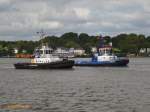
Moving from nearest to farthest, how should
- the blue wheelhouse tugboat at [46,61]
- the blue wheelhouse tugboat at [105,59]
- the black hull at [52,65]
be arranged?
the black hull at [52,65]
the blue wheelhouse tugboat at [46,61]
the blue wheelhouse tugboat at [105,59]

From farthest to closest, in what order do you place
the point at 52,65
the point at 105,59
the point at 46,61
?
the point at 105,59
the point at 46,61
the point at 52,65

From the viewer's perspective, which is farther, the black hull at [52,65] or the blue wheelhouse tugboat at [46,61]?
the blue wheelhouse tugboat at [46,61]

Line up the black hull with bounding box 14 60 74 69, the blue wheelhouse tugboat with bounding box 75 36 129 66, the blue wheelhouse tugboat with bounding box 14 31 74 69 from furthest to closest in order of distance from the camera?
the blue wheelhouse tugboat with bounding box 75 36 129 66, the blue wheelhouse tugboat with bounding box 14 31 74 69, the black hull with bounding box 14 60 74 69

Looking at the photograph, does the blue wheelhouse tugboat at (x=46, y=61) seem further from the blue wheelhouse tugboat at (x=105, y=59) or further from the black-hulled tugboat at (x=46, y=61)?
the blue wheelhouse tugboat at (x=105, y=59)

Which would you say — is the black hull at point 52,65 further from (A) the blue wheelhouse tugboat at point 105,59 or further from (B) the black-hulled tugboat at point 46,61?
(A) the blue wheelhouse tugboat at point 105,59

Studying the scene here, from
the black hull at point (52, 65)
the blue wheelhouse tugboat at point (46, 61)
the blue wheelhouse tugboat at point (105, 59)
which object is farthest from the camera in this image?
the blue wheelhouse tugboat at point (105, 59)

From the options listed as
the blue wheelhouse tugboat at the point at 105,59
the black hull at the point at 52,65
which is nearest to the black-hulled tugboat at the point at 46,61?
the black hull at the point at 52,65

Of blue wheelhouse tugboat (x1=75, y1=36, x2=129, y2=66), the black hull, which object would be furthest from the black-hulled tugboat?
blue wheelhouse tugboat (x1=75, y1=36, x2=129, y2=66)

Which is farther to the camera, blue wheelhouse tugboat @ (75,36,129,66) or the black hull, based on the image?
blue wheelhouse tugboat @ (75,36,129,66)

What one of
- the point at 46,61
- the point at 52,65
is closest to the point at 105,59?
the point at 46,61

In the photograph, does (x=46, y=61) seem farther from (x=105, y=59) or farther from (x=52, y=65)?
(x=105, y=59)

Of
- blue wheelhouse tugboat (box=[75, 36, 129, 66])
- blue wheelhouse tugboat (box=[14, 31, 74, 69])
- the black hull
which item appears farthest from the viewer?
blue wheelhouse tugboat (box=[75, 36, 129, 66])

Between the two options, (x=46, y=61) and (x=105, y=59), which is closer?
(x=46, y=61)

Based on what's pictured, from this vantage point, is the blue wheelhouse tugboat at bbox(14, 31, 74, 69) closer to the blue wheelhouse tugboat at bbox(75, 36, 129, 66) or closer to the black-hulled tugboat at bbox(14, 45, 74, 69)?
the black-hulled tugboat at bbox(14, 45, 74, 69)
